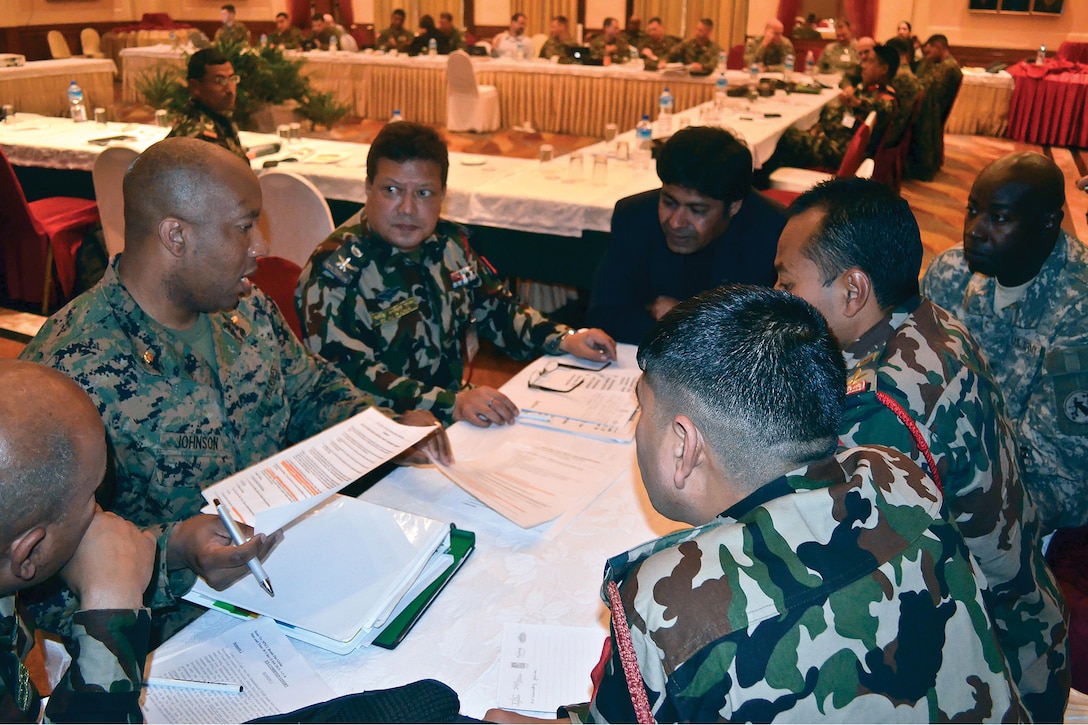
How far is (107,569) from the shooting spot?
117cm

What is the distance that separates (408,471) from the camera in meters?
1.82

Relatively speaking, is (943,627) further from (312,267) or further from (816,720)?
(312,267)

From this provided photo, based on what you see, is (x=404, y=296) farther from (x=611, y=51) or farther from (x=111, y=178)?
(x=611, y=51)

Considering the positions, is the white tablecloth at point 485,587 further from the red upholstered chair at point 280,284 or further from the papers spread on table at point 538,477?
the red upholstered chair at point 280,284

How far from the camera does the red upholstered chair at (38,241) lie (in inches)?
174

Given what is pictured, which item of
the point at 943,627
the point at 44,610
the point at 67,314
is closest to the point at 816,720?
the point at 943,627

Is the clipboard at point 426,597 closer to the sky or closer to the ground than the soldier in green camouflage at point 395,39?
closer to the ground

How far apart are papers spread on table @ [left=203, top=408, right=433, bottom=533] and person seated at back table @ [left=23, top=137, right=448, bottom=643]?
18cm

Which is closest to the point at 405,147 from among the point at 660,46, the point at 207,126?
the point at 207,126

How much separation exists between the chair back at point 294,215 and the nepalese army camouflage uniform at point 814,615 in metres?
2.98

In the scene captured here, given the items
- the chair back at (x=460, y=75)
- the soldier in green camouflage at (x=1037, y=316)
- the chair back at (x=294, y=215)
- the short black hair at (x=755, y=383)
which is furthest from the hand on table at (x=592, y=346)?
the chair back at (x=460, y=75)

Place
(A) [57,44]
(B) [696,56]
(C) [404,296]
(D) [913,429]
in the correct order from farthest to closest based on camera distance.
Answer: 1. (A) [57,44]
2. (B) [696,56]
3. (C) [404,296]
4. (D) [913,429]

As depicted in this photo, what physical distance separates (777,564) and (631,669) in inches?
7.5

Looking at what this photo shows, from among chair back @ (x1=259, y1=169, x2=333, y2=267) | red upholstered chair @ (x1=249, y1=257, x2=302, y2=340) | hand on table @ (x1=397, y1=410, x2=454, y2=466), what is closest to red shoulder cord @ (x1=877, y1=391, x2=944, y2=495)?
hand on table @ (x1=397, y1=410, x2=454, y2=466)
